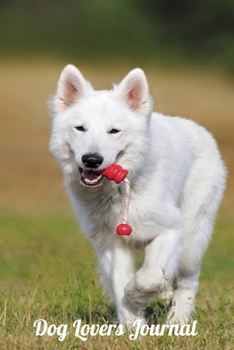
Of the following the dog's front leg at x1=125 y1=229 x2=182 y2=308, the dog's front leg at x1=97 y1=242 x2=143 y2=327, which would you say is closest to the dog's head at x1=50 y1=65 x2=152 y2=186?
the dog's front leg at x1=125 y1=229 x2=182 y2=308

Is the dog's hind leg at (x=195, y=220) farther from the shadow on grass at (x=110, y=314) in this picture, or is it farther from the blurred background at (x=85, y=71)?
the blurred background at (x=85, y=71)

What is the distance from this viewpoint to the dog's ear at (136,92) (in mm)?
6449

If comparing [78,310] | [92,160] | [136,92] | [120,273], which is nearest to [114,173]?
[92,160]

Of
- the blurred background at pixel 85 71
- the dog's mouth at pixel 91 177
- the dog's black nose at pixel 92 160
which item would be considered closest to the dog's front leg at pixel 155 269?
the dog's mouth at pixel 91 177

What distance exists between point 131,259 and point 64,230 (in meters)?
9.05

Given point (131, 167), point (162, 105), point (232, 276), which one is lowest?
point (162, 105)

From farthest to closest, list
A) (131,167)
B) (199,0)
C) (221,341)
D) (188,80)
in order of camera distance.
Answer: (199,0), (188,80), (131,167), (221,341)

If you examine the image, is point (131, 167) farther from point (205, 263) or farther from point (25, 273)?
point (205, 263)

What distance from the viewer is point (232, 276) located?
444 inches

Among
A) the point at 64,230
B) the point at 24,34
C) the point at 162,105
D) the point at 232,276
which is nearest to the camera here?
the point at 232,276

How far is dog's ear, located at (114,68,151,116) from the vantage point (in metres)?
6.45

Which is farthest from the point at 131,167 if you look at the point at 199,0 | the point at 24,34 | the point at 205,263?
the point at 199,0

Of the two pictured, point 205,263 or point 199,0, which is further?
point 199,0

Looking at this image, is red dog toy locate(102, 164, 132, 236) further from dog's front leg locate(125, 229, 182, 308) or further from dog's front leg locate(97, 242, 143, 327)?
dog's front leg locate(97, 242, 143, 327)
